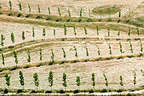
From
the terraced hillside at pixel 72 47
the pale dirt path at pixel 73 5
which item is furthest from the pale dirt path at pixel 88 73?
the pale dirt path at pixel 73 5

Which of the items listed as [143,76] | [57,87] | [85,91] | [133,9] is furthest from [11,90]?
[133,9]

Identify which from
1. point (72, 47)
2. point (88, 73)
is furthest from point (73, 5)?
point (88, 73)

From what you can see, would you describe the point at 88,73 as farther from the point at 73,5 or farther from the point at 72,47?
the point at 73,5

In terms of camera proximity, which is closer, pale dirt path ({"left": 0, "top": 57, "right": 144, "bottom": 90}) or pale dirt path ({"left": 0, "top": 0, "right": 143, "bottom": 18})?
pale dirt path ({"left": 0, "top": 57, "right": 144, "bottom": 90})

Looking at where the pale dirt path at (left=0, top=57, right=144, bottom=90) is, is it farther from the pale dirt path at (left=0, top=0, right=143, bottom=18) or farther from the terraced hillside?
the pale dirt path at (left=0, top=0, right=143, bottom=18)

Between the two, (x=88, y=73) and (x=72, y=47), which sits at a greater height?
(x=72, y=47)

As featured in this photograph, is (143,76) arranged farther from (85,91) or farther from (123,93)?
(85,91)

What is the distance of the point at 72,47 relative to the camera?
132750 mm

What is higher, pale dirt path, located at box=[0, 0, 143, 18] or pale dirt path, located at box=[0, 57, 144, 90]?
pale dirt path, located at box=[0, 0, 143, 18]

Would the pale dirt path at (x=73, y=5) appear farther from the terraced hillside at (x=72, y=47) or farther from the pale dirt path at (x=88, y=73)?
the pale dirt path at (x=88, y=73)

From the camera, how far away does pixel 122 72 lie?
12144 cm

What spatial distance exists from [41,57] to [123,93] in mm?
30846

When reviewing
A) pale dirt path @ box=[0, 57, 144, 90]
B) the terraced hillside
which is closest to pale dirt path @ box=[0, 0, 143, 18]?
the terraced hillside

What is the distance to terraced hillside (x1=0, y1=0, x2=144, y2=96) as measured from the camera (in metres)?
115
